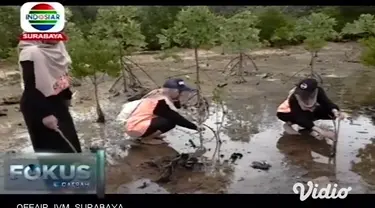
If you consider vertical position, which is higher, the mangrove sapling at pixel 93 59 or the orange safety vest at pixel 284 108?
the mangrove sapling at pixel 93 59

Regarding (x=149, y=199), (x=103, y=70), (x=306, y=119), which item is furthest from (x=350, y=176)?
(x=103, y=70)

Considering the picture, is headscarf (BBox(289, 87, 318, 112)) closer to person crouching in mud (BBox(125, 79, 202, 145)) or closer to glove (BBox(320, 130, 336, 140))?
glove (BBox(320, 130, 336, 140))

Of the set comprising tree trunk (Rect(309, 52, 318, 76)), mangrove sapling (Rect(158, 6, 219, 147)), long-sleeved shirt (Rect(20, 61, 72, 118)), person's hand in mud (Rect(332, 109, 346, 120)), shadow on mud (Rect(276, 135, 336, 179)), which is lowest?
shadow on mud (Rect(276, 135, 336, 179))

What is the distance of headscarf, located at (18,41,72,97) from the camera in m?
2.52

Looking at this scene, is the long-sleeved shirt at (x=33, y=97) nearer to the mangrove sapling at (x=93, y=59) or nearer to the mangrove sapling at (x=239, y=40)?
the mangrove sapling at (x=93, y=59)

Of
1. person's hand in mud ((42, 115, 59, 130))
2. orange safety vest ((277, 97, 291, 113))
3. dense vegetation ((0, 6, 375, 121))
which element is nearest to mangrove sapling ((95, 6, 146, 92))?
dense vegetation ((0, 6, 375, 121))

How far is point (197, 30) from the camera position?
276 centimetres

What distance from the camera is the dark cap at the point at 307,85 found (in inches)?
108

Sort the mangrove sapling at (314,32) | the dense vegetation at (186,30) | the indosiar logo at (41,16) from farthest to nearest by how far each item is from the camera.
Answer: the mangrove sapling at (314,32), the dense vegetation at (186,30), the indosiar logo at (41,16)

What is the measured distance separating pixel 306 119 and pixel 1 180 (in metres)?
1.28

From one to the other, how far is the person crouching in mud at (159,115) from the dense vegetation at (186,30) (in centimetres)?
11

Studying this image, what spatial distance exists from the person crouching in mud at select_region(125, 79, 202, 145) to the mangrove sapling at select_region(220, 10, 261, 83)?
0.24 metres

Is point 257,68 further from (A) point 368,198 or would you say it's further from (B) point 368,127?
(A) point 368,198

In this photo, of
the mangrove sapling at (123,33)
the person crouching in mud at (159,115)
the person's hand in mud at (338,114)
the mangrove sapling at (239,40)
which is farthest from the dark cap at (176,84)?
the person's hand in mud at (338,114)
